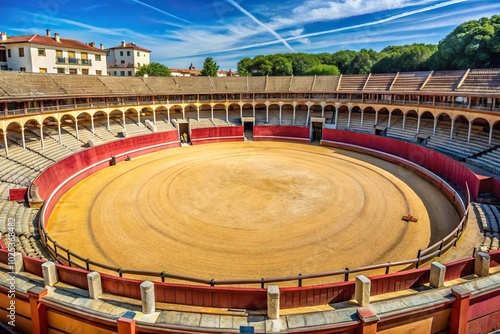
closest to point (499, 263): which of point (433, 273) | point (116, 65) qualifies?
point (433, 273)

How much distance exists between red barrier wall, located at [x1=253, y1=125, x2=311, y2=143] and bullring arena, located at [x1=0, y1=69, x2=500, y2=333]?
212mm

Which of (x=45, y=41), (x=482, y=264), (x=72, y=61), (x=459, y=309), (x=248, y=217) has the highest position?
(x=45, y=41)

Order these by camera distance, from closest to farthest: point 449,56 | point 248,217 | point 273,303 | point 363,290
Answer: point 273,303
point 363,290
point 248,217
point 449,56

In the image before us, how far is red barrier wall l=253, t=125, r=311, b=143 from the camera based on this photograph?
147 feet

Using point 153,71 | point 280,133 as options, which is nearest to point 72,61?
point 153,71

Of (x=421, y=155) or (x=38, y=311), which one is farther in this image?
(x=421, y=155)

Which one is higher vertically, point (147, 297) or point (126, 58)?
point (126, 58)

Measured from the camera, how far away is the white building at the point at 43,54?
4616 cm

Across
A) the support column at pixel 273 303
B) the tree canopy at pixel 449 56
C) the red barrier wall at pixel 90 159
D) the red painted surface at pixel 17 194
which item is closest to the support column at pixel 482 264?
the support column at pixel 273 303

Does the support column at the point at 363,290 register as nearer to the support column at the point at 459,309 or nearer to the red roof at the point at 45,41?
the support column at the point at 459,309

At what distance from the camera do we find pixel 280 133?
151ft

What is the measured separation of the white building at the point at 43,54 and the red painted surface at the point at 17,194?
35.8 metres

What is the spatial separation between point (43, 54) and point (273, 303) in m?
53.9

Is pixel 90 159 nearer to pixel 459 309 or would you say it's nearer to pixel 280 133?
pixel 280 133
